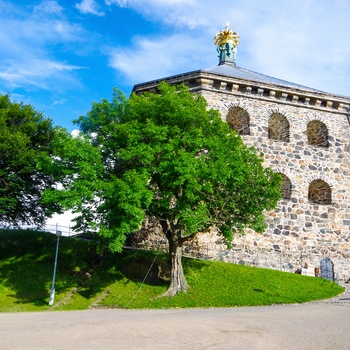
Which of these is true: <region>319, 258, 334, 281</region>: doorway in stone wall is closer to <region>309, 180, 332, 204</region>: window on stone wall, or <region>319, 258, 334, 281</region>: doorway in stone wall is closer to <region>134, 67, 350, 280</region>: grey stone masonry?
<region>134, 67, 350, 280</region>: grey stone masonry

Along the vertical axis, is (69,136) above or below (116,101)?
below

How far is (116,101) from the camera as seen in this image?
16438 mm

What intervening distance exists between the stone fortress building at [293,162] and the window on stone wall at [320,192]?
0.17 feet

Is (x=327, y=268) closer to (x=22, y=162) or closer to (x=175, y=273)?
(x=175, y=273)

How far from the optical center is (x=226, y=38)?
27828 mm

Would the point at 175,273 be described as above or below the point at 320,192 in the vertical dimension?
below

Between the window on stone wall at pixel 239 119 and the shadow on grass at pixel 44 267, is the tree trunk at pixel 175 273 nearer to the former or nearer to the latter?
the shadow on grass at pixel 44 267

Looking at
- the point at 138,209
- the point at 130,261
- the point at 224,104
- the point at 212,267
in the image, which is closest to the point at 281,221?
the point at 212,267

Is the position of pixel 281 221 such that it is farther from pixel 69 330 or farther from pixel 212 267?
pixel 69 330

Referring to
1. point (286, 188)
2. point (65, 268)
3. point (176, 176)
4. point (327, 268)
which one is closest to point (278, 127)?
point (286, 188)

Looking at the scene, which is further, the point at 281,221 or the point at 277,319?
the point at 281,221

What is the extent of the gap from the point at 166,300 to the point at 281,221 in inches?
345

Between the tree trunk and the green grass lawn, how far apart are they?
0.33 m

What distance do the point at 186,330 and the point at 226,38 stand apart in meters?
23.8
